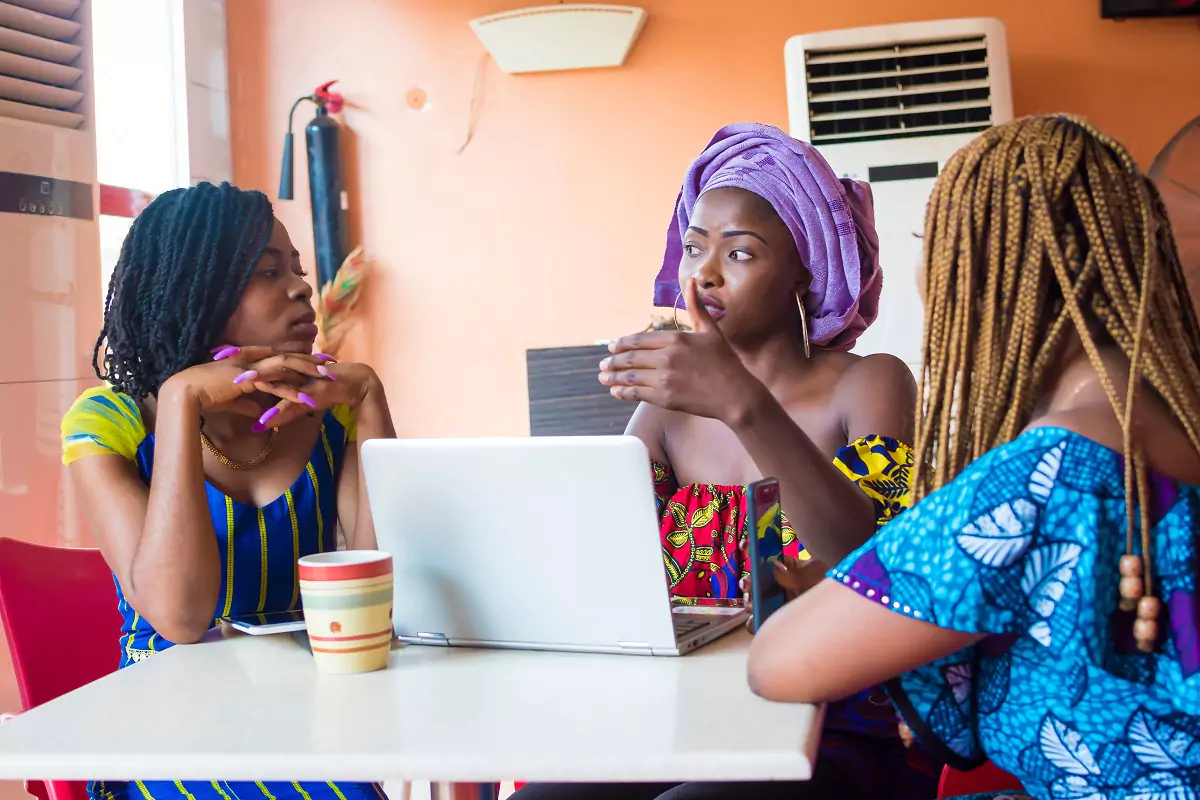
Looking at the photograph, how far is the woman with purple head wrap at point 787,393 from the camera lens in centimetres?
132

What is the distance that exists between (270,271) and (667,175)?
2.07 m

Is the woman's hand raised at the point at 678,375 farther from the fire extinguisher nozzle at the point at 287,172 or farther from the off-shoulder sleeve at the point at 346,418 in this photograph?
the fire extinguisher nozzle at the point at 287,172

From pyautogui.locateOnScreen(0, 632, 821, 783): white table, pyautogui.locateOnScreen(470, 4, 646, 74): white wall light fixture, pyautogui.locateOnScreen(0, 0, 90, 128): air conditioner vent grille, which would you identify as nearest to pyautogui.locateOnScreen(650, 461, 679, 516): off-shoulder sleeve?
pyautogui.locateOnScreen(0, 632, 821, 783): white table

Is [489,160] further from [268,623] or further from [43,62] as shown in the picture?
[268,623]

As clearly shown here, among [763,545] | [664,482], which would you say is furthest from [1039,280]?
[664,482]

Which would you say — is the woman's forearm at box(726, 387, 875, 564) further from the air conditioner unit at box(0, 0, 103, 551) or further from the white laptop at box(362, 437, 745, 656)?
the air conditioner unit at box(0, 0, 103, 551)

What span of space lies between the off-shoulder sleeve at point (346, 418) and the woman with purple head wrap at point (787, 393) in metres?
0.41

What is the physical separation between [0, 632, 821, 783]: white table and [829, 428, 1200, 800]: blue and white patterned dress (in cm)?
16

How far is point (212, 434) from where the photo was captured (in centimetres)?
155

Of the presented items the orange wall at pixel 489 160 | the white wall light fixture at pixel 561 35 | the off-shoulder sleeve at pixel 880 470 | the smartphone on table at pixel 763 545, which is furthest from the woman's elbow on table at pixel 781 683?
the white wall light fixture at pixel 561 35

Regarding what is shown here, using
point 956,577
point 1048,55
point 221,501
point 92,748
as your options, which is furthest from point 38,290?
point 1048,55

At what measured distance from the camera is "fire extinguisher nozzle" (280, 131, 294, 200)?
3.71 m

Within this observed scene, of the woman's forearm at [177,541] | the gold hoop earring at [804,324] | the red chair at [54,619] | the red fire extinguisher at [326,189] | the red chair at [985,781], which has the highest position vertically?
the red fire extinguisher at [326,189]

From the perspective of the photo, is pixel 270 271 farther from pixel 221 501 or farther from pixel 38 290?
pixel 38 290
